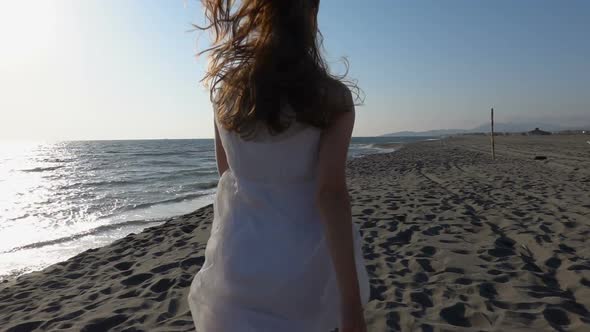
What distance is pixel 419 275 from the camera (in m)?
4.18

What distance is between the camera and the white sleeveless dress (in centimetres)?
117

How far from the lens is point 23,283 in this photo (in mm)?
5176

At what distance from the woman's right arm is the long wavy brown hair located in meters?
0.06

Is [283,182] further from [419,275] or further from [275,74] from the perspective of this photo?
[419,275]

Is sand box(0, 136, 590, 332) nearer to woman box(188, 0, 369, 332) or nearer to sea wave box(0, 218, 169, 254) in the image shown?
sea wave box(0, 218, 169, 254)

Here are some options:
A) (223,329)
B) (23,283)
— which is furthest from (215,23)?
(23,283)

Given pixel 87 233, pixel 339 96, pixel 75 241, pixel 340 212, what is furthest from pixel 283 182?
pixel 87 233

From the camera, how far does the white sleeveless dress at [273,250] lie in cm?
117

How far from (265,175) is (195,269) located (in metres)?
3.98

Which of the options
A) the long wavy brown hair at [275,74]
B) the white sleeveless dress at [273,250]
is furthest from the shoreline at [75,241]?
the long wavy brown hair at [275,74]

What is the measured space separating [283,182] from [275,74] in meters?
0.32

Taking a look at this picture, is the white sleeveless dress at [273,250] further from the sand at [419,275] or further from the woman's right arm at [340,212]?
the sand at [419,275]

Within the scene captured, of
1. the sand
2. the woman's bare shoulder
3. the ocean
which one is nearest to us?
the woman's bare shoulder

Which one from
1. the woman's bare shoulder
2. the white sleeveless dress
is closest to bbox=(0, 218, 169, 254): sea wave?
the white sleeveless dress
